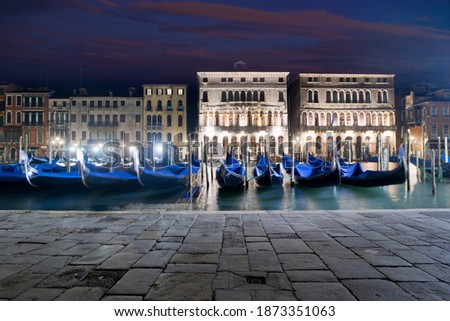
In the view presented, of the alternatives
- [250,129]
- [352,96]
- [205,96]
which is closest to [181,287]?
[250,129]

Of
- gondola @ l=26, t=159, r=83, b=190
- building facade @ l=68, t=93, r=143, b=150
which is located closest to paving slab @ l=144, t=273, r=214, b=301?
gondola @ l=26, t=159, r=83, b=190

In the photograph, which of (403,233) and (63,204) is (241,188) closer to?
(63,204)

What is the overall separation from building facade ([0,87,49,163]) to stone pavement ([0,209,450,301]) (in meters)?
34.4

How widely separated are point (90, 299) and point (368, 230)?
335 cm

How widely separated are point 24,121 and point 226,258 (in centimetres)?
3831

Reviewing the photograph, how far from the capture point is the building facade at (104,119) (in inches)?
1443

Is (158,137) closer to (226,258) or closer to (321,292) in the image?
(226,258)

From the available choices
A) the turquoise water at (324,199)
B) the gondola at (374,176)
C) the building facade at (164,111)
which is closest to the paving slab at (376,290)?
the turquoise water at (324,199)

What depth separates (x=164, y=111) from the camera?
1465 inches

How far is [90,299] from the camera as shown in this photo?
2320mm

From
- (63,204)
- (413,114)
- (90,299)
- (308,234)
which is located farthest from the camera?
(413,114)

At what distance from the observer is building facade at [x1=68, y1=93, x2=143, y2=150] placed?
36656 mm

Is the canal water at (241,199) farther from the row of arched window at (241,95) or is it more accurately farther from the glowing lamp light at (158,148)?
the row of arched window at (241,95)

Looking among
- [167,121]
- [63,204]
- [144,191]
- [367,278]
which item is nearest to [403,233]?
[367,278]
